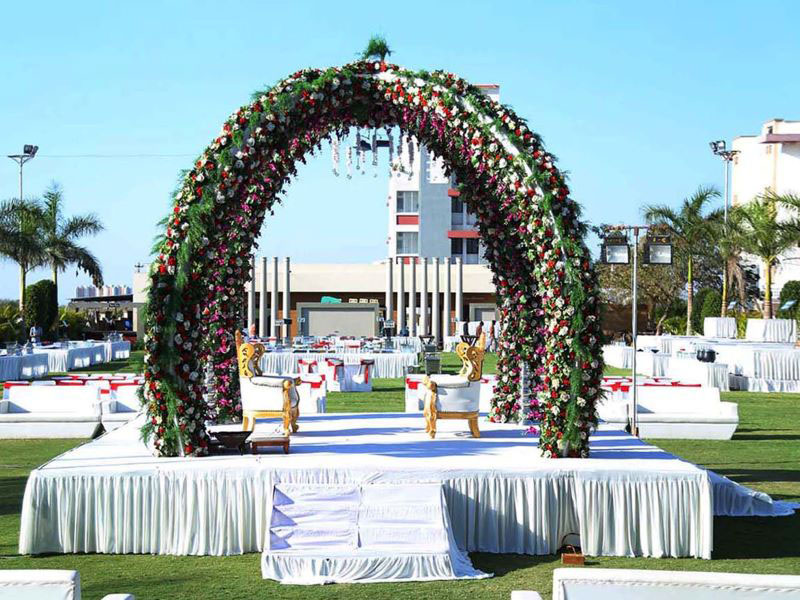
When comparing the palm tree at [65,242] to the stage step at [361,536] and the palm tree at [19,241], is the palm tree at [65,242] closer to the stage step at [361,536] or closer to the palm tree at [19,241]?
the palm tree at [19,241]

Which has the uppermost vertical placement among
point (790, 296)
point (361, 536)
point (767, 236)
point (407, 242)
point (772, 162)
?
point (772, 162)

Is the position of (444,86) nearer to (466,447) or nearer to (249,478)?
(466,447)

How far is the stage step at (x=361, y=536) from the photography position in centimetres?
768

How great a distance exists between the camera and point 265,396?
1156 centimetres

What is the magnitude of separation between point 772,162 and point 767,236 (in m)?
29.6

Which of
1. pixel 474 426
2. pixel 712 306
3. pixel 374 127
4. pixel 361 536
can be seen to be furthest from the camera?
pixel 712 306

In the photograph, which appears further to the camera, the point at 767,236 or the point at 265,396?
the point at 767,236

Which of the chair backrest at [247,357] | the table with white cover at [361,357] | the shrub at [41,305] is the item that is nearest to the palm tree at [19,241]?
the shrub at [41,305]

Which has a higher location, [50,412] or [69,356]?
[69,356]

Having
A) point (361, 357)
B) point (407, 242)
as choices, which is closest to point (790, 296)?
point (361, 357)

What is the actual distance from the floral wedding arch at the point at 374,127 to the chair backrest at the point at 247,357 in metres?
1.72

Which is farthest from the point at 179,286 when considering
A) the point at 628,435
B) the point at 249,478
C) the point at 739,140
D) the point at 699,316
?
the point at 739,140

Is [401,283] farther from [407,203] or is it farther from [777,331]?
[407,203]

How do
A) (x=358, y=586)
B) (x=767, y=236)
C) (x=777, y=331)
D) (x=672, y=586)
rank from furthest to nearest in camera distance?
(x=767, y=236)
(x=777, y=331)
(x=358, y=586)
(x=672, y=586)
